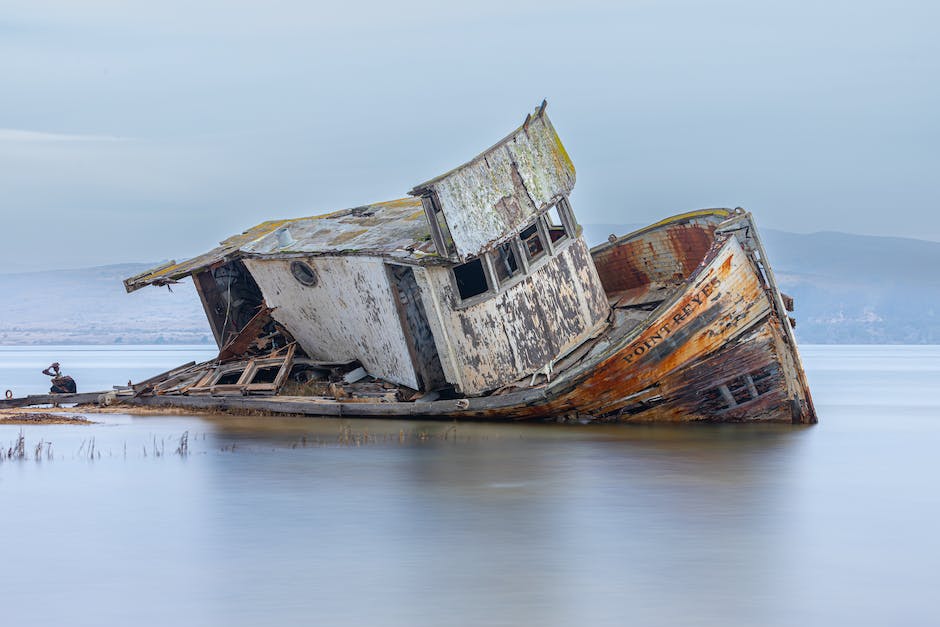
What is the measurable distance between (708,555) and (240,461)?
23.1ft

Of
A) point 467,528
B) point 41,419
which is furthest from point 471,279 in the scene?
point 467,528

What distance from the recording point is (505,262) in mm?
17438

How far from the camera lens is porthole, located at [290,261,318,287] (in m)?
18.9

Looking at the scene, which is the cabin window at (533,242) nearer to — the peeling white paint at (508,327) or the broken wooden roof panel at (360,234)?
the peeling white paint at (508,327)

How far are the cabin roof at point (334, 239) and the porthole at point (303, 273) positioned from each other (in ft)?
1.03

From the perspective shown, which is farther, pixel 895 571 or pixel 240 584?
pixel 895 571

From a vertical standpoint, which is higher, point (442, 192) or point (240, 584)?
point (442, 192)

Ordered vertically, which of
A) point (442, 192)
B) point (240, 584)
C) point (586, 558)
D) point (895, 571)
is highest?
point (442, 192)

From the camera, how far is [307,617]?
26.1 ft

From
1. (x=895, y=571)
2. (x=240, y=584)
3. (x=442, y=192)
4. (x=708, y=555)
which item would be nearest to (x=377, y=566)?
(x=240, y=584)

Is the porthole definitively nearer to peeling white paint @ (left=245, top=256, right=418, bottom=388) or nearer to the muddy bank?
peeling white paint @ (left=245, top=256, right=418, bottom=388)

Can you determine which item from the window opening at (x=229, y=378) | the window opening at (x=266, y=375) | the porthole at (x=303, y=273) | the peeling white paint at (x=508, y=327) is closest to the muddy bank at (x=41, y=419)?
the window opening at (x=229, y=378)

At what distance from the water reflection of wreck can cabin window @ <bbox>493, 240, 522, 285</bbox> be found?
→ 3 centimetres

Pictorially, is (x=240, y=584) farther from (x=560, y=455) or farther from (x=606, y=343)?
(x=606, y=343)
